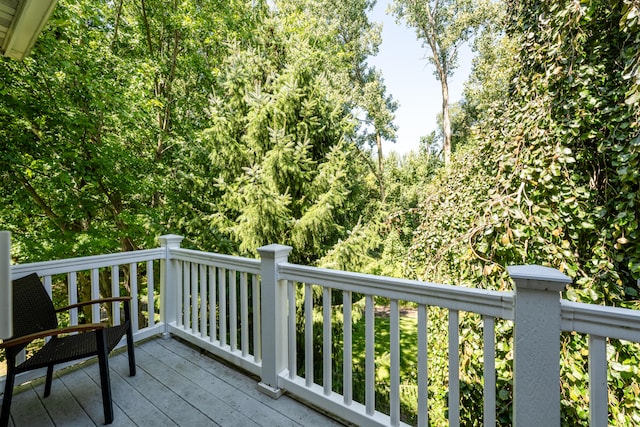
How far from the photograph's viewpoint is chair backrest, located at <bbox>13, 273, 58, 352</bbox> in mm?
1970

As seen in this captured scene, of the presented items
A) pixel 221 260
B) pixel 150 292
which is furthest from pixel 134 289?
pixel 221 260

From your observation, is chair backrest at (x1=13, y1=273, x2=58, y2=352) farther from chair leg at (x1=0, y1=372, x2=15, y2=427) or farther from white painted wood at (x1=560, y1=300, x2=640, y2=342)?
white painted wood at (x1=560, y1=300, x2=640, y2=342)

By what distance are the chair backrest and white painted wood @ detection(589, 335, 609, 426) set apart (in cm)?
294

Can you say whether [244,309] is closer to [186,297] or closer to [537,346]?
[186,297]

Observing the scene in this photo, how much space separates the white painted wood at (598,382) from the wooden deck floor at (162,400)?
1.36 meters

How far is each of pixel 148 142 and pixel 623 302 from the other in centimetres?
745

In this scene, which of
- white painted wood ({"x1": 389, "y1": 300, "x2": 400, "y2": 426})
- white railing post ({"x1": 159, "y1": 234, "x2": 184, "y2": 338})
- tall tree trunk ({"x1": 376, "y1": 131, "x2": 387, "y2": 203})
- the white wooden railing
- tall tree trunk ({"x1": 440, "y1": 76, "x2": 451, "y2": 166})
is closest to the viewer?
the white wooden railing

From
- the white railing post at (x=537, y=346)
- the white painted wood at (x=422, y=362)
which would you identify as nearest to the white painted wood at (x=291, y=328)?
the white painted wood at (x=422, y=362)

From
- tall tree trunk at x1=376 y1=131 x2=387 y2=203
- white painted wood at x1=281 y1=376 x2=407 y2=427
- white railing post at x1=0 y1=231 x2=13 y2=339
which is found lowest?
white painted wood at x1=281 y1=376 x2=407 y2=427

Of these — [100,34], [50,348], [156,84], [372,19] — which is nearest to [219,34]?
[156,84]

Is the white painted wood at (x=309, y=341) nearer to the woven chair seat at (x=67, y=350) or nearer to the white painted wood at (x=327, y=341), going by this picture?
the white painted wood at (x=327, y=341)

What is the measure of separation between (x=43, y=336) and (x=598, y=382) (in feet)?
8.96

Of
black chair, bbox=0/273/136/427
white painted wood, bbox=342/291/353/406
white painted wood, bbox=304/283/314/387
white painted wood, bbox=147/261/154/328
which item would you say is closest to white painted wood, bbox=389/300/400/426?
white painted wood, bbox=342/291/353/406

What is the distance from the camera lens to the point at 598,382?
→ 4.02 ft
